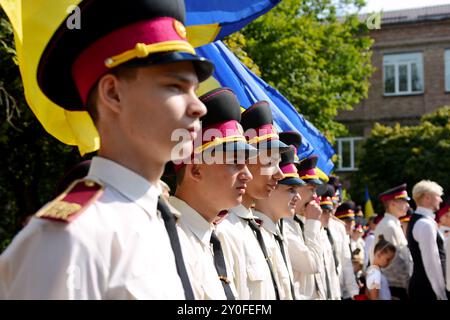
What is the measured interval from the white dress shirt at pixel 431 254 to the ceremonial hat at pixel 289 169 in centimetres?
383

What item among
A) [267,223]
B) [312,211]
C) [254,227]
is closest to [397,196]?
[312,211]

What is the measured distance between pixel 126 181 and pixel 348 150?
31413 millimetres

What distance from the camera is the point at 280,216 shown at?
569 cm

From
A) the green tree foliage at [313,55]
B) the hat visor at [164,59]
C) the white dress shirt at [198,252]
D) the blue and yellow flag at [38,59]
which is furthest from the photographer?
the green tree foliage at [313,55]

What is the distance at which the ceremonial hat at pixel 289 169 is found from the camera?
5.78 meters

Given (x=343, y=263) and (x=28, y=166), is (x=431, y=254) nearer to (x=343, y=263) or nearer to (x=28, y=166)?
(x=343, y=263)

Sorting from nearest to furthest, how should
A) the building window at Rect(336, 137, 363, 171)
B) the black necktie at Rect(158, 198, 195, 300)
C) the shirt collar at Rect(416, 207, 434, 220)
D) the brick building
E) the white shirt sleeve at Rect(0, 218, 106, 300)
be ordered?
1. the white shirt sleeve at Rect(0, 218, 106, 300)
2. the black necktie at Rect(158, 198, 195, 300)
3. the shirt collar at Rect(416, 207, 434, 220)
4. the brick building
5. the building window at Rect(336, 137, 363, 171)

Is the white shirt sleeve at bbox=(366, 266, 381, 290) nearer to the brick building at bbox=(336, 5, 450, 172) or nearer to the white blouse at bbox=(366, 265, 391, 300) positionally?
the white blouse at bbox=(366, 265, 391, 300)

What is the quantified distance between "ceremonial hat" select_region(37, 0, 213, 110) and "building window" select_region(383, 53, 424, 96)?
29.9 m

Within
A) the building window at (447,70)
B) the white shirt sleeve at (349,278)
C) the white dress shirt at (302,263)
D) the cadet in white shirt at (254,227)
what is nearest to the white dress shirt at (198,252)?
the cadet in white shirt at (254,227)

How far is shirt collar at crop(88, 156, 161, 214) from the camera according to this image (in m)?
2.22

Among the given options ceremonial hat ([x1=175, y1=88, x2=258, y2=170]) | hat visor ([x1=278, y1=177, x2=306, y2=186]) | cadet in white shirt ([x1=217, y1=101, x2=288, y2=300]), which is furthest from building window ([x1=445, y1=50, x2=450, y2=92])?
ceremonial hat ([x1=175, y1=88, x2=258, y2=170])

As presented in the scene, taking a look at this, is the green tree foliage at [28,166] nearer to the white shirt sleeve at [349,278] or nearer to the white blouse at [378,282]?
the white shirt sleeve at [349,278]
